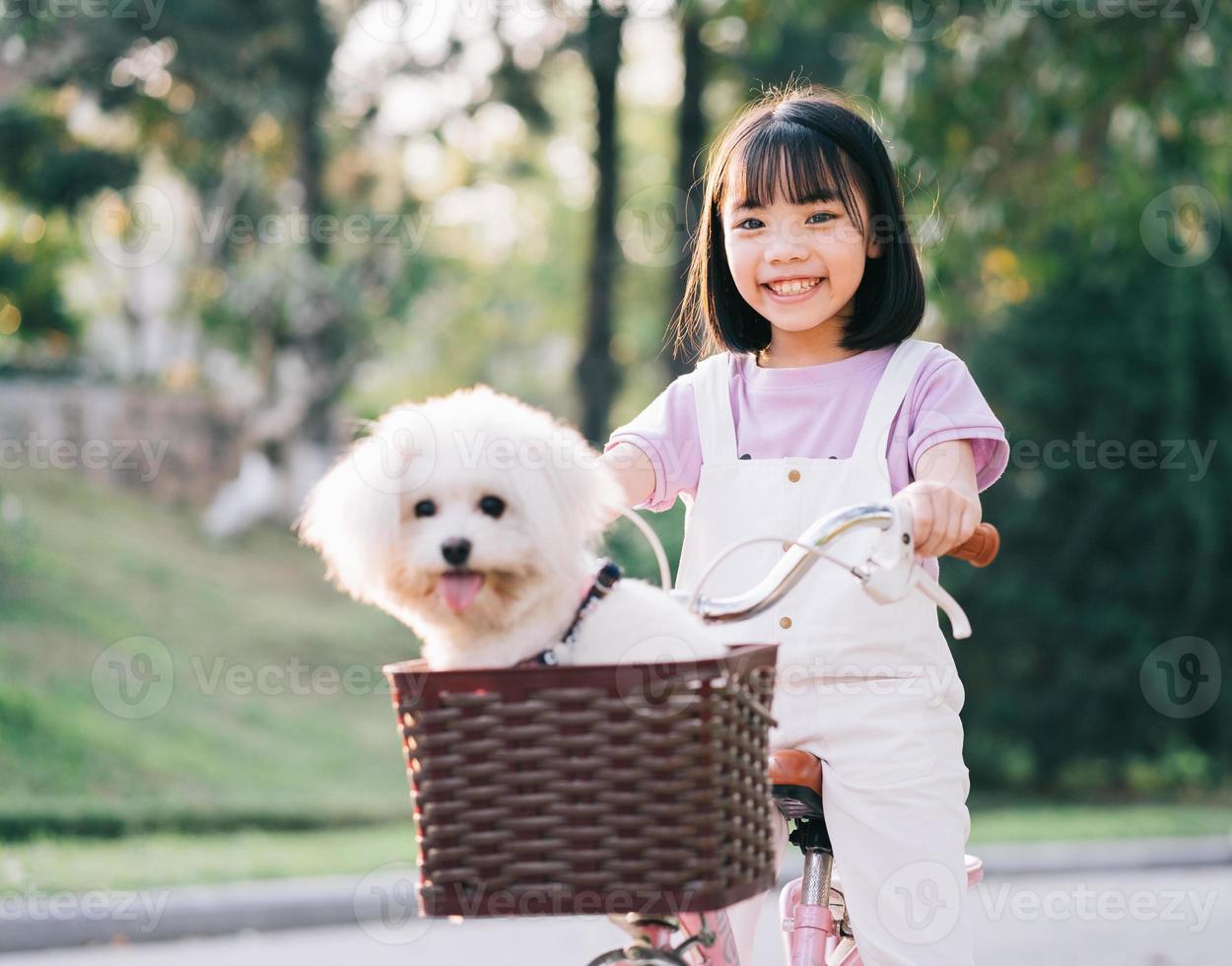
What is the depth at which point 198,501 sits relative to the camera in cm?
1802

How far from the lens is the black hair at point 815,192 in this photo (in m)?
2.63

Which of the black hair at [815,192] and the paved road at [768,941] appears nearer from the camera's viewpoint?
the black hair at [815,192]

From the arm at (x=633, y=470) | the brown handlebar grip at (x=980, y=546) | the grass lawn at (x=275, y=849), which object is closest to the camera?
the brown handlebar grip at (x=980, y=546)

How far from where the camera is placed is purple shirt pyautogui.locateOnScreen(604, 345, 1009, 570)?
101 inches

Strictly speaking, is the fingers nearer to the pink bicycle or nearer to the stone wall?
the pink bicycle

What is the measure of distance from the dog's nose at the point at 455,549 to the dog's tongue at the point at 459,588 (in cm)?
3

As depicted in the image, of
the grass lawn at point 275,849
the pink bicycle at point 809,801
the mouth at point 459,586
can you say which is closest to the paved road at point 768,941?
the grass lawn at point 275,849

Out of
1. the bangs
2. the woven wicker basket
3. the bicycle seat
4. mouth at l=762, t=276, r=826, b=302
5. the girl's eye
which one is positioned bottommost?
the bicycle seat

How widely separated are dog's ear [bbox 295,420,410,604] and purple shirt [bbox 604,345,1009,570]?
794 mm

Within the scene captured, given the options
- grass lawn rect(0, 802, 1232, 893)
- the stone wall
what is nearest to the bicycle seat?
grass lawn rect(0, 802, 1232, 893)

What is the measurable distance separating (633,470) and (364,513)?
862mm

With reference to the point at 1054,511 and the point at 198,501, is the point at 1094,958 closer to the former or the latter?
the point at 1054,511

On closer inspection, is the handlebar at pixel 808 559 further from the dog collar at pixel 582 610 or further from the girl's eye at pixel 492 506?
the girl's eye at pixel 492 506

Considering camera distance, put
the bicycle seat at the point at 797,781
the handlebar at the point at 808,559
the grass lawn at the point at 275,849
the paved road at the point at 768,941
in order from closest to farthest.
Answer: the handlebar at the point at 808,559
the bicycle seat at the point at 797,781
the paved road at the point at 768,941
the grass lawn at the point at 275,849
